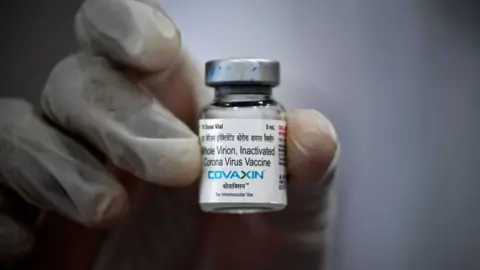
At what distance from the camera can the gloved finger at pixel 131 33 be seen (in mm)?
694

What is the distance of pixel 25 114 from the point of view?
2.44ft

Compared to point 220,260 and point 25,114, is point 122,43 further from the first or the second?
point 220,260

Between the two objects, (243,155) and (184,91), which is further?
(184,91)

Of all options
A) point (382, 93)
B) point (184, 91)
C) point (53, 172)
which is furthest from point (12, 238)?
point (382, 93)

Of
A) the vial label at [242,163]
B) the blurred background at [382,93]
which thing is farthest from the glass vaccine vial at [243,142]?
the blurred background at [382,93]

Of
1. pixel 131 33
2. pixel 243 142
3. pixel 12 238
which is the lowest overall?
pixel 12 238

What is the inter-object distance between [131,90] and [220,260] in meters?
0.24

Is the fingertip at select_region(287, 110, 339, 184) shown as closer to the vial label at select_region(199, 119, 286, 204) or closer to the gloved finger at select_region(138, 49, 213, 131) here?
the vial label at select_region(199, 119, 286, 204)

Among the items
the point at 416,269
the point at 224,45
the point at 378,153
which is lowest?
the point at 416,269

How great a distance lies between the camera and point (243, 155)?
2.21 feet

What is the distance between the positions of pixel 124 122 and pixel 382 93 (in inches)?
12.3

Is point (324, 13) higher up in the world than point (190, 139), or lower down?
higher up

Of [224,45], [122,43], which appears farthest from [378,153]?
[122,43]

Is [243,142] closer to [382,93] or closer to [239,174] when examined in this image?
[239,174]
